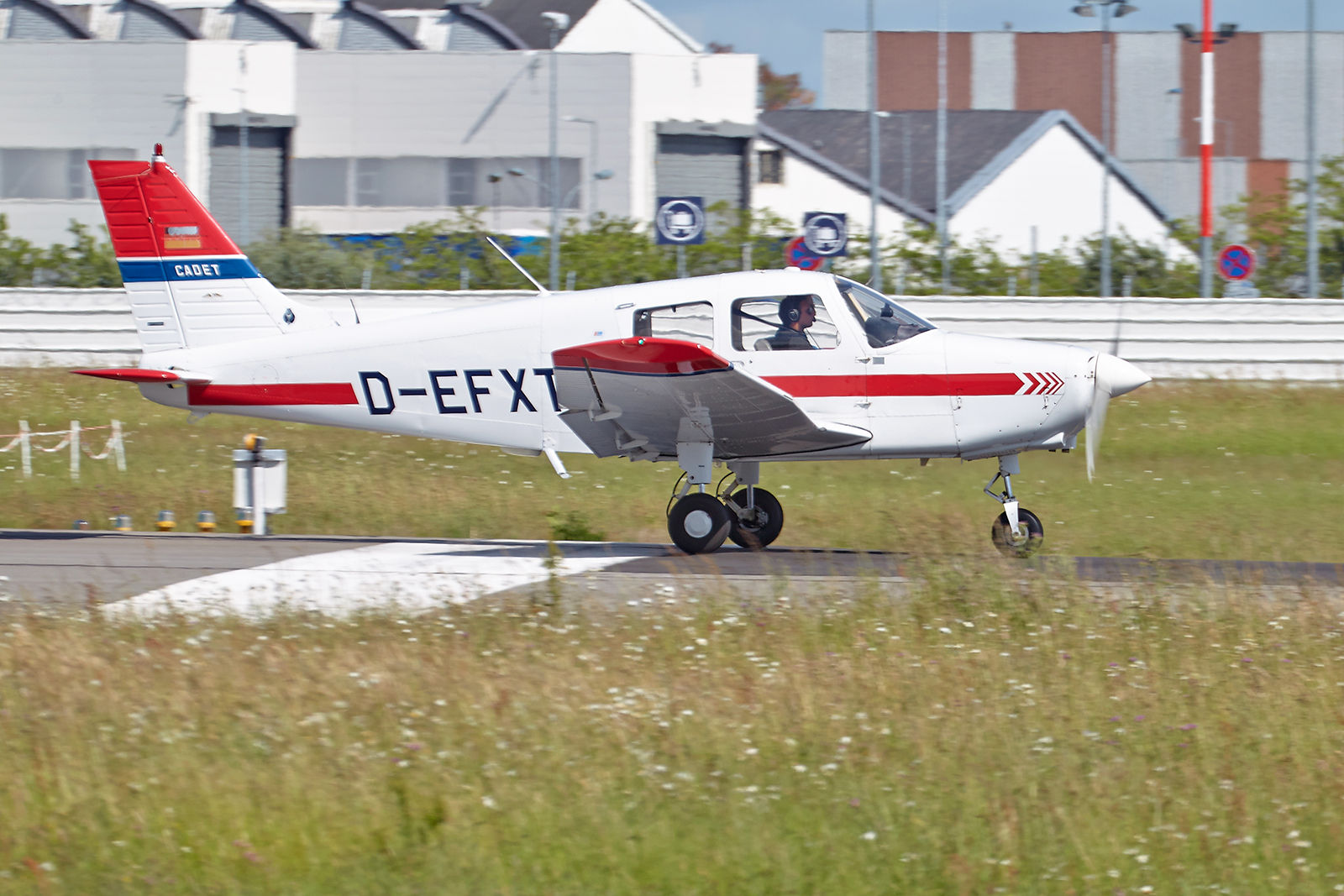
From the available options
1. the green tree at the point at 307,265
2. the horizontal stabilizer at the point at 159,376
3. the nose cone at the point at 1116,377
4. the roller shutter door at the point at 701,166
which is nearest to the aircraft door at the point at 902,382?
the nose cone at the point at 1116,377

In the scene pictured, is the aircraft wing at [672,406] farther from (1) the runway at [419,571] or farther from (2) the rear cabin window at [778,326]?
Result: (1) the runway at [419,571]

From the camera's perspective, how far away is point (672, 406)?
34.9 feet

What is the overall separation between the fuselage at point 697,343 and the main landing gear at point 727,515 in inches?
23.6

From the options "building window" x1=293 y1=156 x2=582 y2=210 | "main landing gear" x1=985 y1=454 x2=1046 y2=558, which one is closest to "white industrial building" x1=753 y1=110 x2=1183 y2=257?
"building window" x1=293 y1=156 x2=582 y2=210

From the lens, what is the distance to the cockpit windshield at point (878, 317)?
10.9 meters

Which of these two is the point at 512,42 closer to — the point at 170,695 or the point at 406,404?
the point at 406,404

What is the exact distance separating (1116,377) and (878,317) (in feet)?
6.11

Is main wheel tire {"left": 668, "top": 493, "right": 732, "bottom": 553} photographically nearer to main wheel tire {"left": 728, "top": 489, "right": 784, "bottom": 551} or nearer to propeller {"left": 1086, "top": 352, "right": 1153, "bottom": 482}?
main wheel tire {"left": 728, "top": 489, "right": 784, "bottom": 551}

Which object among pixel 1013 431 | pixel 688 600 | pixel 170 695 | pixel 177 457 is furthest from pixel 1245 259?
pixel 170 695

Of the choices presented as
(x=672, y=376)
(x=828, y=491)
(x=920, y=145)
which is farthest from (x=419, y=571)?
(x=920, y=145)

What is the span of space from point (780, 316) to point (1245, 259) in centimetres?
1919

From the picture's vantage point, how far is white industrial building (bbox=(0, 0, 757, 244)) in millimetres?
38281

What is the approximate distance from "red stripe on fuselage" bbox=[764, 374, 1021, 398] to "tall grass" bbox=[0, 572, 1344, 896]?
3.14 meters

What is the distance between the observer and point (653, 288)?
1095 cm
